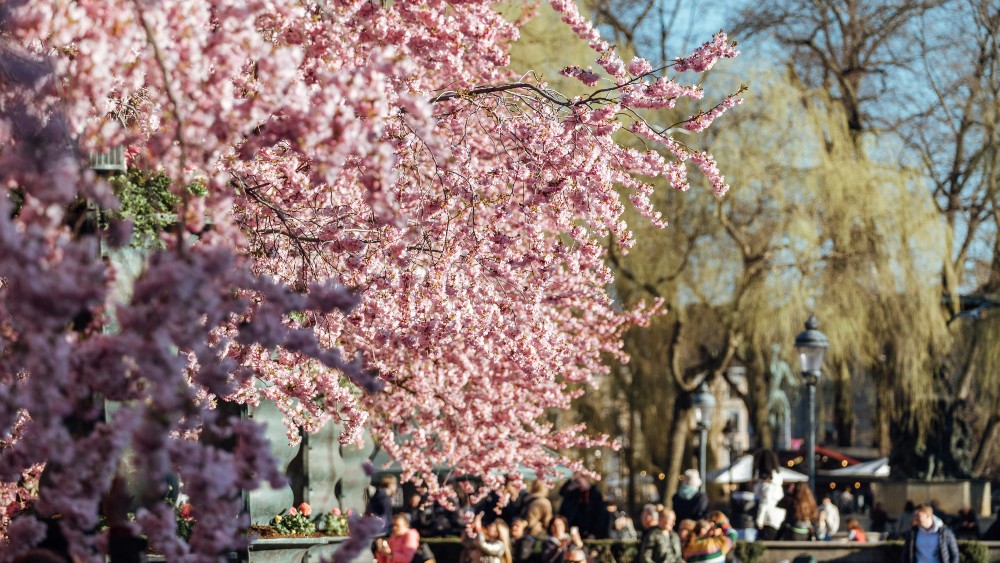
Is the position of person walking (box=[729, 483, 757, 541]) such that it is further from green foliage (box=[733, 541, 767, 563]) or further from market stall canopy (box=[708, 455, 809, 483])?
market stall canopy (box=[708, 455, 809, 483])

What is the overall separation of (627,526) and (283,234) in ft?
36.0

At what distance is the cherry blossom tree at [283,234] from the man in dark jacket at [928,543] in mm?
3788

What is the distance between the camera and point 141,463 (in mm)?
5191

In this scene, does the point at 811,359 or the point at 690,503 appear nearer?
the point at 690,503

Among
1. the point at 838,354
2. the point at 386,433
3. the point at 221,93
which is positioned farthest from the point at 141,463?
the point at 838,354

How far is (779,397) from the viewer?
55656 mm

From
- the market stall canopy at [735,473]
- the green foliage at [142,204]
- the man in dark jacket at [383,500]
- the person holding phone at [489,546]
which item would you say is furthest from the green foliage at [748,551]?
the green foliage at [142,204]

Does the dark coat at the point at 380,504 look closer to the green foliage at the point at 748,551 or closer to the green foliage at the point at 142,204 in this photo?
the green foliage at the point at 748,551

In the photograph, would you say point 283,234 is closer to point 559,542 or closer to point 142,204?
point 142,204

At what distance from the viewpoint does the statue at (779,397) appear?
2823 cm

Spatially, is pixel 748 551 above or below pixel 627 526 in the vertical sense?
below

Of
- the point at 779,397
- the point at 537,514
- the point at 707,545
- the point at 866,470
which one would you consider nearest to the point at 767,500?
the point at 537,514

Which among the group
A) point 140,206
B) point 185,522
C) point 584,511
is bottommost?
point 185,522

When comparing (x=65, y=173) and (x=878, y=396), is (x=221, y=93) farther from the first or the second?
(x=878, y=396)
